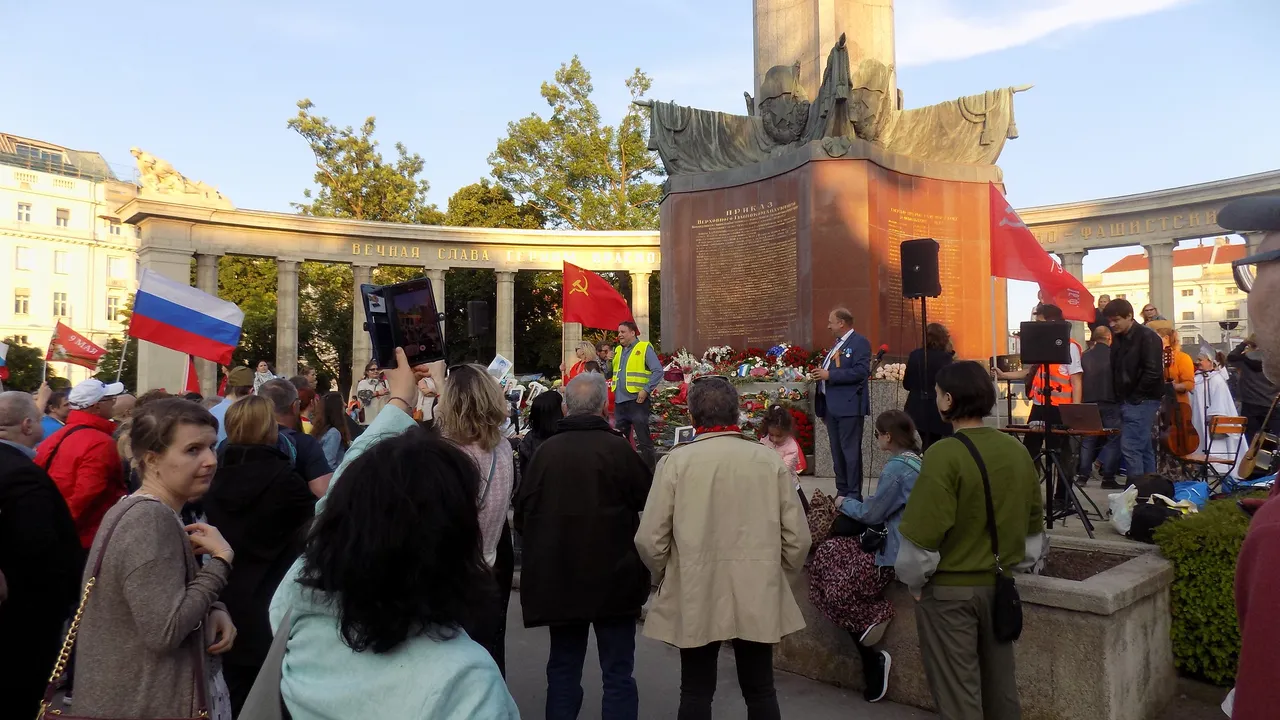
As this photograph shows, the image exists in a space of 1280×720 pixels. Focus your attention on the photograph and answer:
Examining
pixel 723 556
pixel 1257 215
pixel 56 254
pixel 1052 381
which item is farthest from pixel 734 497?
pixel 56 254

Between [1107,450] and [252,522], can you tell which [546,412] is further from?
[1107,450]

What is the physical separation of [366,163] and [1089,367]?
140 feet

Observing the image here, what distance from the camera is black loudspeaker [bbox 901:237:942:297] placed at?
26.9 feet

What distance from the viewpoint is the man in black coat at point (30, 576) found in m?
3.54

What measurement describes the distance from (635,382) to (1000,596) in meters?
7.23

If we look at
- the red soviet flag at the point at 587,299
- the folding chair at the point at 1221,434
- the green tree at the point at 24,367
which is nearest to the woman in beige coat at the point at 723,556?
the folding chair at the point at 1221,434

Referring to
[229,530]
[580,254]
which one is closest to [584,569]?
[229,530]

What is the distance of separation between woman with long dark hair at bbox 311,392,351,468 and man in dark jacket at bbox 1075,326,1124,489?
8.35 meters

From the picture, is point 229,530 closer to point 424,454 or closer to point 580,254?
point 424,454

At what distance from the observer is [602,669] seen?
4.38m

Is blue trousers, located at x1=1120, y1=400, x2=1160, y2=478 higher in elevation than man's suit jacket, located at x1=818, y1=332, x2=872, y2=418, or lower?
lower

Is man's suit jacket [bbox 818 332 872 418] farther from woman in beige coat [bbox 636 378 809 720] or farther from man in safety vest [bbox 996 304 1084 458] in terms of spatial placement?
woman in beige coat [bbox 636 378 809 720]

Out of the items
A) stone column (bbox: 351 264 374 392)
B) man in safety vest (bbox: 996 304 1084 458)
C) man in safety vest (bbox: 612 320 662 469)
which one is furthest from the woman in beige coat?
stone column (bbox: 351 264 374 392)

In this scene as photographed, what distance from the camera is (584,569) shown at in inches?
172
